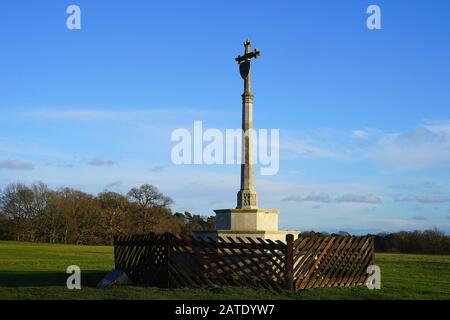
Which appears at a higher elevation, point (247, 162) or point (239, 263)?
point (247, 162)

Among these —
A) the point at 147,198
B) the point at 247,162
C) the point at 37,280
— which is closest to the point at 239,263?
the point at 247,162

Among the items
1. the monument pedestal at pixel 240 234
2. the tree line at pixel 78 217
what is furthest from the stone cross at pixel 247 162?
the tree line at pixel 78 217

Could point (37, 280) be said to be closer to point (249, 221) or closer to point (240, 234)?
point (240, 234)

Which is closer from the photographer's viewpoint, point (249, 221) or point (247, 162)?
point (249, 221)

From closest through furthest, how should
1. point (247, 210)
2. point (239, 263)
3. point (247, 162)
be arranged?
point (239, 263)
point (247, 210)
point (247, 162)

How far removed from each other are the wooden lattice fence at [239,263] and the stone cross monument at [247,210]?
3.26 meters

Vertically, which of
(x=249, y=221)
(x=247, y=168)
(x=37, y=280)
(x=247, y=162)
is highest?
(x=247, y=162)

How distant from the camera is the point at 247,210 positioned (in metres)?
21.9

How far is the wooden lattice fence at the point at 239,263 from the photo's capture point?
16.8 m

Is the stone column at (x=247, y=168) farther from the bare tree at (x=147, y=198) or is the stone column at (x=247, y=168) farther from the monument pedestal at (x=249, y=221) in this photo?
the bare tree at (x=147, y=198)

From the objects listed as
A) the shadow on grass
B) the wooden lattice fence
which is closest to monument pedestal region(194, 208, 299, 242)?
the wooden lattice fence

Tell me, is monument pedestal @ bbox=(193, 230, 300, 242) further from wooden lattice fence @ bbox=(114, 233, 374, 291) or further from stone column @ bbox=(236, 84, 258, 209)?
wooden lattice fence @ bbox=(114, 233, 374, 291)

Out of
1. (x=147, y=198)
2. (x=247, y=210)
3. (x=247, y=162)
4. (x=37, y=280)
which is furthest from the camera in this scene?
(x=147, y=198)

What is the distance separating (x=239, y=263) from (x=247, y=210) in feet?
12.3
